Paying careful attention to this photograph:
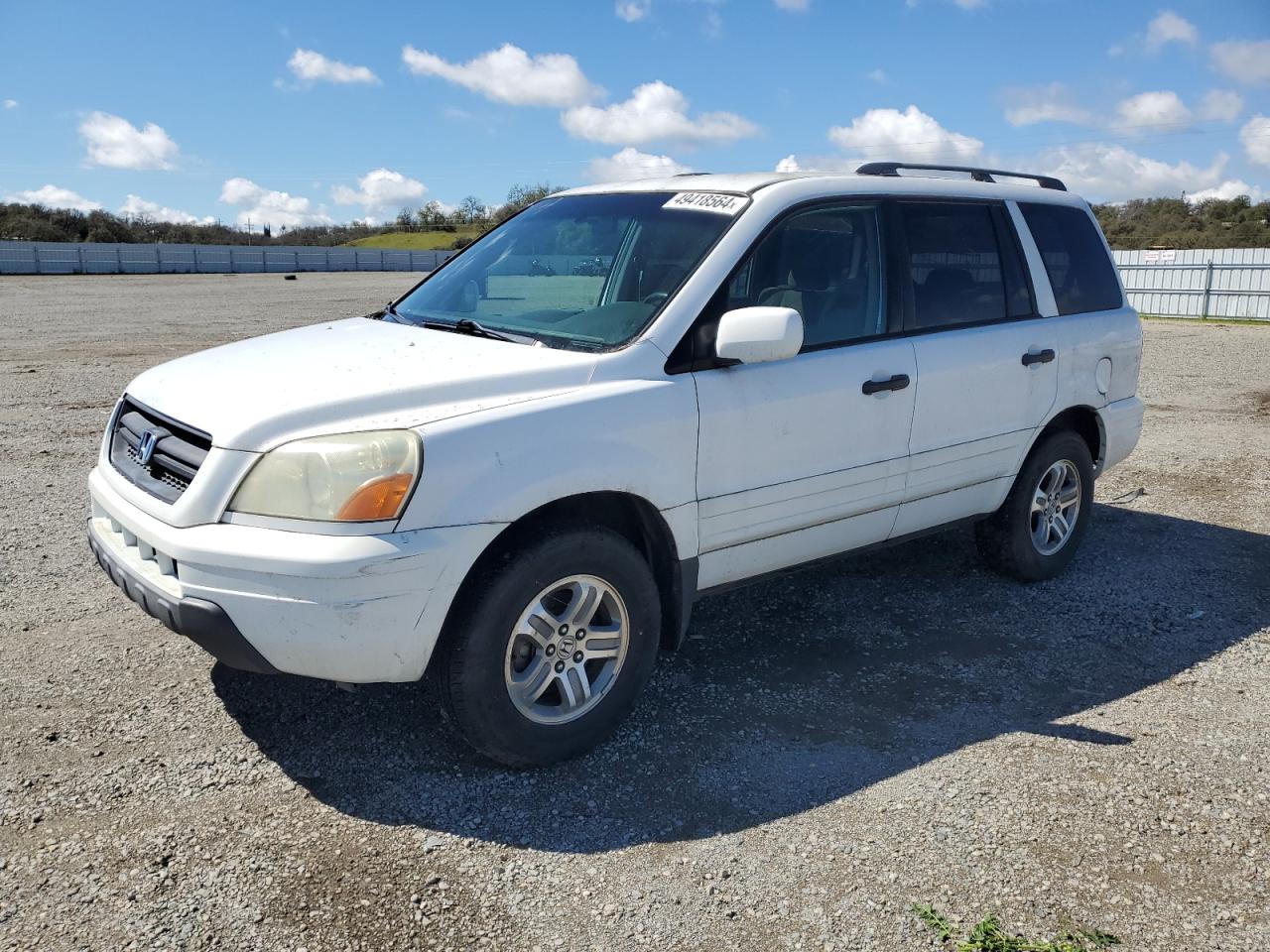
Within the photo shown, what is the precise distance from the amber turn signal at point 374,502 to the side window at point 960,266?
251 cm

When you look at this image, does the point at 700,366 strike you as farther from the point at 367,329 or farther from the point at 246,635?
the point at 246,635

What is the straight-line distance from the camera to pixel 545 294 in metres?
4.05

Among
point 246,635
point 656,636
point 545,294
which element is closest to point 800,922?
point 656,636

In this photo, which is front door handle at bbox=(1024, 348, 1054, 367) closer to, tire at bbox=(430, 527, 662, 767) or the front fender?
the front fender

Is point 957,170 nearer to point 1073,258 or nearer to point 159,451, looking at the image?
point 1073,258

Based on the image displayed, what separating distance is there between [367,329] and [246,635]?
162 cm

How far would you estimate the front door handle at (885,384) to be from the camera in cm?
406

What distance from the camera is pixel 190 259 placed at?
4697cm

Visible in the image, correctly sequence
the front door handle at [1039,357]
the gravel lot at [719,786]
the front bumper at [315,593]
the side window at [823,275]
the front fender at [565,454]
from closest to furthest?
the gravel lot at [719,786]
the front bumper at [315,593]
the front fender at [565,454]
the side window at [823,275]
the front door handle at [1039,357]

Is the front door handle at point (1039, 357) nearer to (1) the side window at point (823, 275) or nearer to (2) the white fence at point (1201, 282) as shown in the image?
A: (1) the side window at point (823, 275)

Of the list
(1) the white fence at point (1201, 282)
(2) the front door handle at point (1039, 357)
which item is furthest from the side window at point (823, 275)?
(1) the white fence at point (1201, 282)

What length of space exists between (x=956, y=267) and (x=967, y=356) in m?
0.45

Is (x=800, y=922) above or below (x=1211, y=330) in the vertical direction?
below

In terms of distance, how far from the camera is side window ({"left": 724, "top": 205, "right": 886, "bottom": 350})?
12.7ft
